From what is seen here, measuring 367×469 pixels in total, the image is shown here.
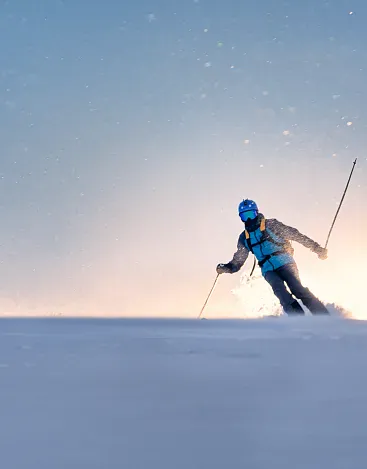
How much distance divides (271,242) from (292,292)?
1021 mm

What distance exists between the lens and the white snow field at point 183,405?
1.82 meters

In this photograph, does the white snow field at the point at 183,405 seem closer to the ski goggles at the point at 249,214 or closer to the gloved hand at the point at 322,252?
the ski goggles at the point at 249,214

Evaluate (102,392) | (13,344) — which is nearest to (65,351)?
(13,344)

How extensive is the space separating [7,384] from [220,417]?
40.2 inches

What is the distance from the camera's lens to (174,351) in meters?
3.71

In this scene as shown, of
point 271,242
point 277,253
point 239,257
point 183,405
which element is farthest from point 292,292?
point 183,405

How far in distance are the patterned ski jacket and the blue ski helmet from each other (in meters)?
0.19

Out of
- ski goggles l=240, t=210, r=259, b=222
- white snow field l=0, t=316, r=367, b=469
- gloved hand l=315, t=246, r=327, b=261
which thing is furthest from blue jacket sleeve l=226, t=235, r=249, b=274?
white snow field l=0, t=316, r=367, b=469

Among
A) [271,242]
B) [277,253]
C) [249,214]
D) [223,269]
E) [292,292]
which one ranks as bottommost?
[292,292]

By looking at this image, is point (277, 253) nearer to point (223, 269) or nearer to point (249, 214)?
point (249, 214)

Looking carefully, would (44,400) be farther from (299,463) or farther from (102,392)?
(299,463)

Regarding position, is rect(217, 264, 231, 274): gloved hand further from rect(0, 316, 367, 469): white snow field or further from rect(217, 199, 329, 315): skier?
rect(0, 316, 367, 469): white snow field

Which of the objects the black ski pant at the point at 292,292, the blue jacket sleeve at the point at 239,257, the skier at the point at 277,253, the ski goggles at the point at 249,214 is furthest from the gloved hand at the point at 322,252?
the ski goggles at the point at 249,214

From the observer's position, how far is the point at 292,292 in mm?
11586
